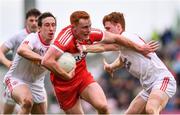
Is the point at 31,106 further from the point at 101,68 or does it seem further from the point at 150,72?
the point at 101,68

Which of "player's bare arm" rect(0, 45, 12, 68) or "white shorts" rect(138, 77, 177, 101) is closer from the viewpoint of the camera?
"white shorts" rect(138, 77, 177, 101)

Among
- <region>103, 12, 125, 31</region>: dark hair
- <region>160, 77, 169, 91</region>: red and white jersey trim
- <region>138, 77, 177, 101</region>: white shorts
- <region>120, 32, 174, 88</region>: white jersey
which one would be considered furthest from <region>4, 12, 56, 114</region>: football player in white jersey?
<region>160, 77, 169, 91</region>: red and white jersey trim

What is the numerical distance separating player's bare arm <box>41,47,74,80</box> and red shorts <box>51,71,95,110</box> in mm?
540

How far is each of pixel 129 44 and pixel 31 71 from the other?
6.49 feet

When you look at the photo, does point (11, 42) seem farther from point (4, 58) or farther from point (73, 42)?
point (73, 42)

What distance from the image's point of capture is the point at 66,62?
45.8 feet

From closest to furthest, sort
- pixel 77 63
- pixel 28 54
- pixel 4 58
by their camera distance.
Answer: pixel 28 54 < pixel 77 63 < pixel 4 58

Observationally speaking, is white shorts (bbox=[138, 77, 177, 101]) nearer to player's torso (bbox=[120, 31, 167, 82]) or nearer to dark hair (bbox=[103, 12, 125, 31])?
player's torso (bbox=[120, 31, 167, 82])

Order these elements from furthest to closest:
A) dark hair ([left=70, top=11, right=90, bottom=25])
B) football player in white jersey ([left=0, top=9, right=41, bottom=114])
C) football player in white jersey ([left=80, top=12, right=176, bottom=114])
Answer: football player in white jersey ([left=0, top=9, right=41, bottom=114]), football player in white jersey ([left=80, top=12, right=176, bottom=114]), dark hair ([left=70, top=11, right=90, bottom=25])

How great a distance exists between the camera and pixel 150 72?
1457 centimetres

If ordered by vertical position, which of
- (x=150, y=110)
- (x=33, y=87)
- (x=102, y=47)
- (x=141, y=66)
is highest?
(x=102, y=47)

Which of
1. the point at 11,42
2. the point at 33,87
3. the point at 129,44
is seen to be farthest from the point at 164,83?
the point at 11,42

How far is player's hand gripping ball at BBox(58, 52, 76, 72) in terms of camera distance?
45.8 ft

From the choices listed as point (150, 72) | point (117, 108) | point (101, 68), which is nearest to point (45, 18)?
point (150, 72)
